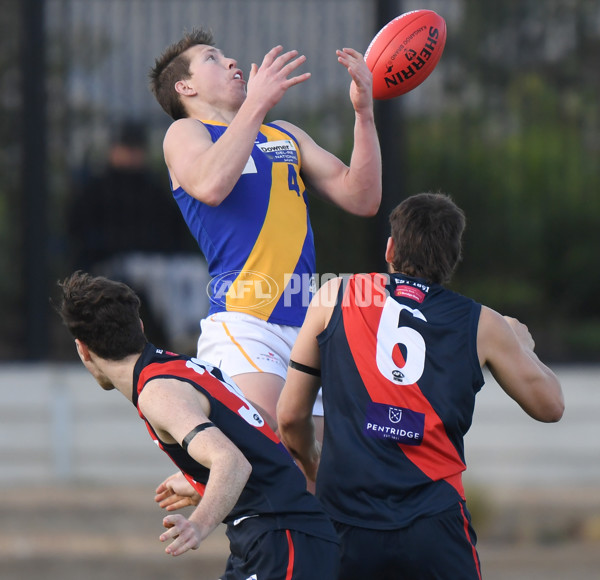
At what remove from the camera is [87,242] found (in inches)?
365

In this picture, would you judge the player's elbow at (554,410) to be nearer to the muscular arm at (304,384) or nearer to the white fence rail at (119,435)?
the muscular arm at (304,384)

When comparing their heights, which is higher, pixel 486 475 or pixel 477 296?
pixel 477 296

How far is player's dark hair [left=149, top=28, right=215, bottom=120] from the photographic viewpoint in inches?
166

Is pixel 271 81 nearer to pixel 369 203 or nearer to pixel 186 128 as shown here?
pixel 186 128

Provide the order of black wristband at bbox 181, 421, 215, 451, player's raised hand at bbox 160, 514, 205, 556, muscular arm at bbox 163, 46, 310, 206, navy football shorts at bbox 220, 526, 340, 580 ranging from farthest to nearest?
muscular arm at bbox 163, 46, 310, 206 < navy football shorts at bbox 220, 526, 340, 580 < black wristband at bbox 181, 421, 215, 451 < player's raised hand at bbox 160, 514, 205, 556

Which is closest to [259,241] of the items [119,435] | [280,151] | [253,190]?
[253,190]

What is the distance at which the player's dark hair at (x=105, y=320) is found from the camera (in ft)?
11.2

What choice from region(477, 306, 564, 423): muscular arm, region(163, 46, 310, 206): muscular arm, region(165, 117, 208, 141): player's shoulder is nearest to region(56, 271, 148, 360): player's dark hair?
region(163, 46, 310, 206): muscular arm

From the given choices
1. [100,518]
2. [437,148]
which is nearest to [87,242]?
[100,518]

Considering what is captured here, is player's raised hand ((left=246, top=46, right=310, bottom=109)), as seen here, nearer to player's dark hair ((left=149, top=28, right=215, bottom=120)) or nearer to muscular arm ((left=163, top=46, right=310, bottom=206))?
muscular arm ((left=163, top=46, right=310, bottom=206))

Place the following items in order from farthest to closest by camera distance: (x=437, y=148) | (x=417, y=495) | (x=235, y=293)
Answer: (x=437, y=148) < (x=235, y=293) < (x=417, y=495)

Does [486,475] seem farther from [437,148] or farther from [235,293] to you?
[235,293]

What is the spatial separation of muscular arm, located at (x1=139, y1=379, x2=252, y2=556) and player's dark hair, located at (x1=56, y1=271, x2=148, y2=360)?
0.21 metres

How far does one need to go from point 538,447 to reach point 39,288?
4.55 meters
